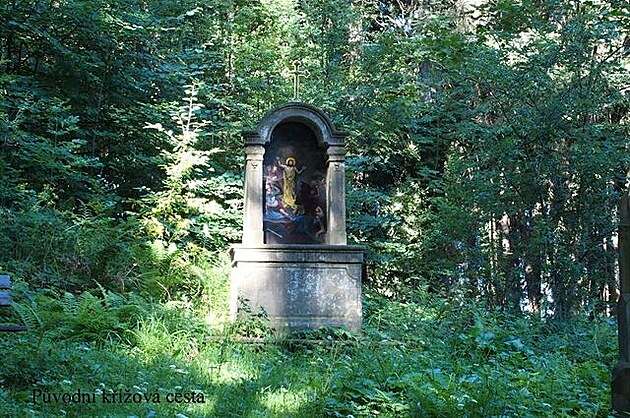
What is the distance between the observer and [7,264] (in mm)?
8844

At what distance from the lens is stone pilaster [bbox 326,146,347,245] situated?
32.4 ft

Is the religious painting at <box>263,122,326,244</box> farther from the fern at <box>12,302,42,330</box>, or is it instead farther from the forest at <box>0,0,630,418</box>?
the fern at <box>12,302,42,330</box>

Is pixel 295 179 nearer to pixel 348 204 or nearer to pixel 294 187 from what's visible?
pixel 294 187

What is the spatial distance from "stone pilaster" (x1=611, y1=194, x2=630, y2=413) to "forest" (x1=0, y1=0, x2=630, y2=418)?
0.18 m

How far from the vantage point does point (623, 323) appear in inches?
198

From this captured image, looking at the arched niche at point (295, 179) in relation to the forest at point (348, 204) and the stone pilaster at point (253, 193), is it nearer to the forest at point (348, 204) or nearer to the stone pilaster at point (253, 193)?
the stone pilaster at point (253, 193)

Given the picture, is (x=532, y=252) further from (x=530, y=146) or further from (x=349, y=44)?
(x=349, y=44)

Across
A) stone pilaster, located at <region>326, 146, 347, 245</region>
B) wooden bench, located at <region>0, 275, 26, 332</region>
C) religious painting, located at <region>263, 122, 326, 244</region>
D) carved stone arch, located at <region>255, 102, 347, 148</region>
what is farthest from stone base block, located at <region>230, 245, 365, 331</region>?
wooden bench, located at <region>0, 275, 26, 332</region>

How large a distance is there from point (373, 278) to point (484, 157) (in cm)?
462

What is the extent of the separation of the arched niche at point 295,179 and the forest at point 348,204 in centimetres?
114

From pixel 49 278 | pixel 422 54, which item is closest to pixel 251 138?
pixel 49 278

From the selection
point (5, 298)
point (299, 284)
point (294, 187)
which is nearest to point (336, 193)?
point (294, 187)

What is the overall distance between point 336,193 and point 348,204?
442 centimetres

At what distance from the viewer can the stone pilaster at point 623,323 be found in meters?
4.82
